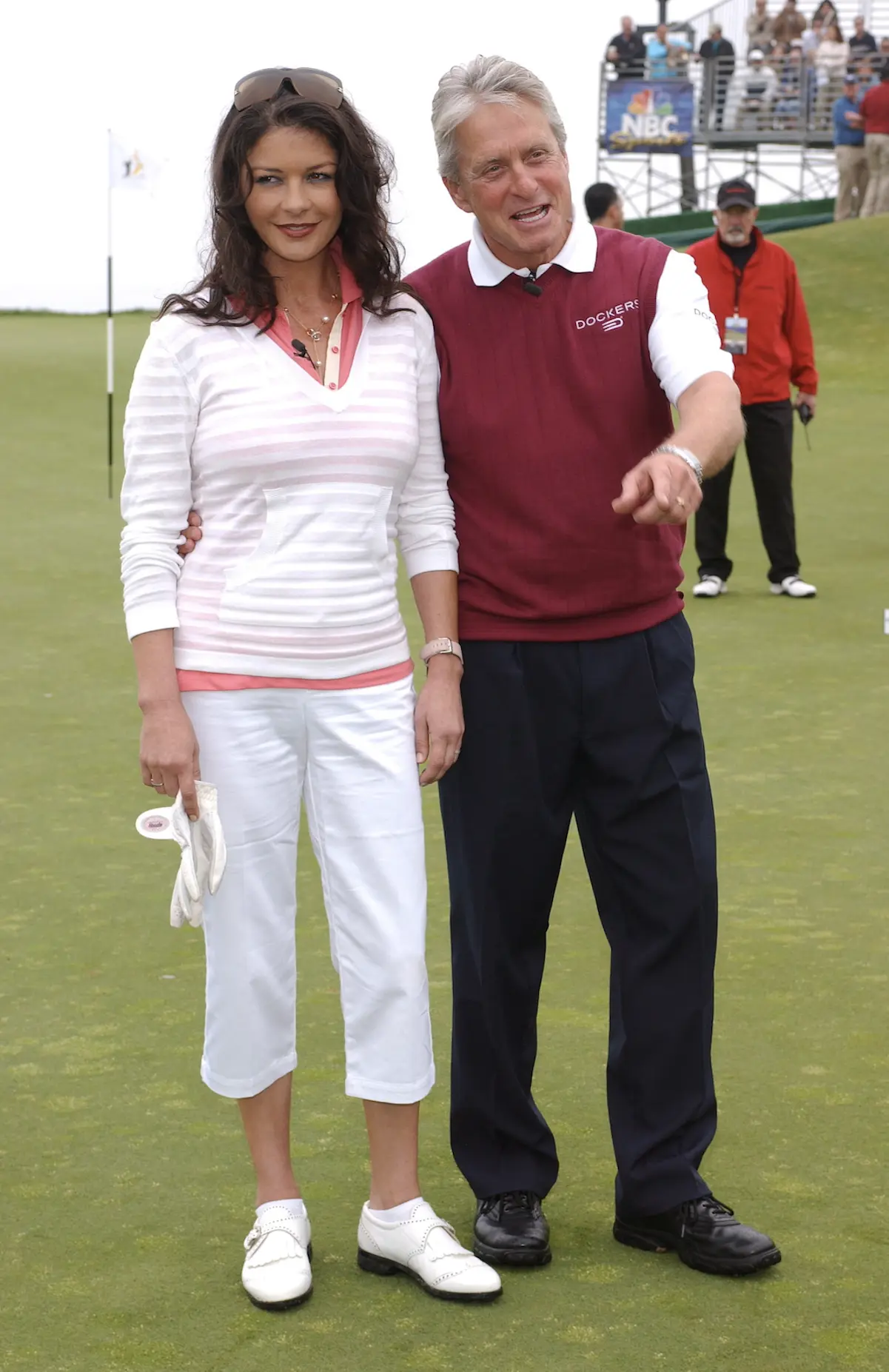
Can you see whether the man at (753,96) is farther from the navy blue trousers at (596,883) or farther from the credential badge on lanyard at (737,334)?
the navy blue trousers at (596,883)

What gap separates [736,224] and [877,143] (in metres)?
14.4

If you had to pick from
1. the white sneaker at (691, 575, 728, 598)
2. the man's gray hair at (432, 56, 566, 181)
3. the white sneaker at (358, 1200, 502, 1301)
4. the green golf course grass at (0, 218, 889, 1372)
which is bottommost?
the white sneaker at (691, 575, 728, 598)

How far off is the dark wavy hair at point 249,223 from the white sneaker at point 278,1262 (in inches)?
49.7

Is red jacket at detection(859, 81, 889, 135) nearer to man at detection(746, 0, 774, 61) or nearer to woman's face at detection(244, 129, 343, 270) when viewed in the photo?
man at detection(746, 0, 774, 61)

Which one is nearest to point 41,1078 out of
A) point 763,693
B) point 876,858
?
point 876,858

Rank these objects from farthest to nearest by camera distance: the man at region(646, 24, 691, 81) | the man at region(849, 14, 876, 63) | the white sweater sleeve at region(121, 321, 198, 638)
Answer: the man at region(646, 24, 691, 81) < the man at region(849, 14, 876, 63) < the white sweater sleeve at region(121, 321, 198, 638)

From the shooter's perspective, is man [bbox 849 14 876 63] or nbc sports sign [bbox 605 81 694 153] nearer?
man [bbox 849 14 876 63]

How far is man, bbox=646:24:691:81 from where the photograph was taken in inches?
1163

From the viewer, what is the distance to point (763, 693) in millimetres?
6996

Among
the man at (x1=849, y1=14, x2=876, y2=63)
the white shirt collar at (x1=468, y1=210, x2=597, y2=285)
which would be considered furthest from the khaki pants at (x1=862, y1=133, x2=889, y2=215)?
the white shirt collar at (x1=468, y1=210, x2=597, y2=285)

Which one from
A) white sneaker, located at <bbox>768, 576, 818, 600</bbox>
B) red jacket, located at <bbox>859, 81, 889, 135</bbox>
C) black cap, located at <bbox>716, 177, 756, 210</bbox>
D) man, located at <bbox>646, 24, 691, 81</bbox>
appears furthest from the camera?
man, located at <bbox>646, 24, 691, 81</bbox>

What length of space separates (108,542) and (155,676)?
8.32 metres

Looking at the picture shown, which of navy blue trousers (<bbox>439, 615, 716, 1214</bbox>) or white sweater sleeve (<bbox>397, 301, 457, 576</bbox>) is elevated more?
white sweater sleeve (<bbox>397, 301, 457, 576</bbox>)

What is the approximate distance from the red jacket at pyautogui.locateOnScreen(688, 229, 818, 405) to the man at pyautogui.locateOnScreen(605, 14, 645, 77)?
22.1 meters
